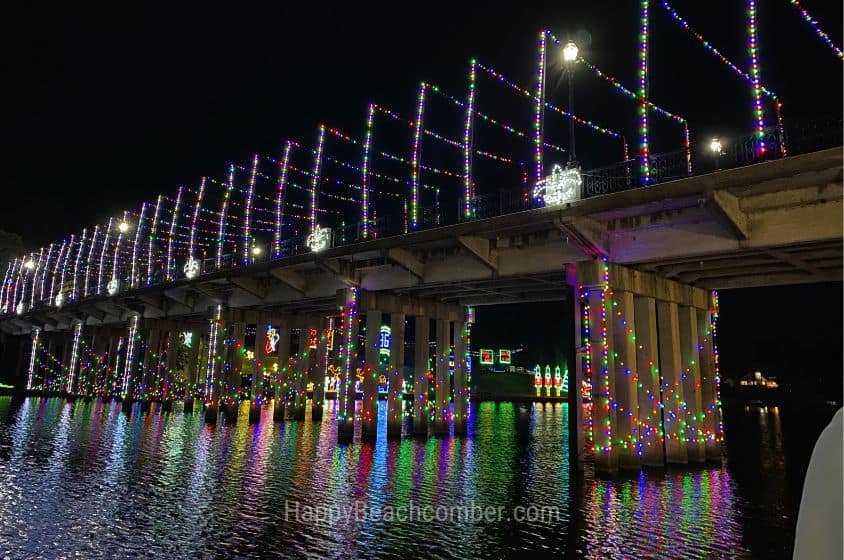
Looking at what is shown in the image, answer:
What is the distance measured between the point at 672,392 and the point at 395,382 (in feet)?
43.3

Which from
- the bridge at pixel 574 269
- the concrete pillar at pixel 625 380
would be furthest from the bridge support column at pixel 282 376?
the concrete pillar at pixel 625 380

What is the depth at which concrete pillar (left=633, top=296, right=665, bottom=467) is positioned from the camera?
67.3 ft

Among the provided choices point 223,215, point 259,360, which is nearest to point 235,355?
point 259,360

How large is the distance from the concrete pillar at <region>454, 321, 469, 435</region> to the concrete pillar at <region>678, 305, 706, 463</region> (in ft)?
40.3

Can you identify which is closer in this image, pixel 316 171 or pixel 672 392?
pixel 672 392

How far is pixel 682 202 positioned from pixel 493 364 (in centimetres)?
8103

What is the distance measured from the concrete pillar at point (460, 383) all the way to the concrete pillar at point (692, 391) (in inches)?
484

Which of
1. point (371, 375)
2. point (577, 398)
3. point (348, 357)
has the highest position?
point (348, 357)

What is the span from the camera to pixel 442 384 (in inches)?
1252

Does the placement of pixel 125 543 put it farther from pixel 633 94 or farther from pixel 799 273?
pixel 799 273

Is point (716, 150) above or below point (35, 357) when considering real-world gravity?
above

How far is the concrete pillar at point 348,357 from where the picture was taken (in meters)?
27.4

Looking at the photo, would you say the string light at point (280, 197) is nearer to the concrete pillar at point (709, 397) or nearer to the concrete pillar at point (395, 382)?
the concrete pillar at point (395, 382)

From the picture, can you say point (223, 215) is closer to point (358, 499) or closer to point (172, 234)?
point (172, 234)
